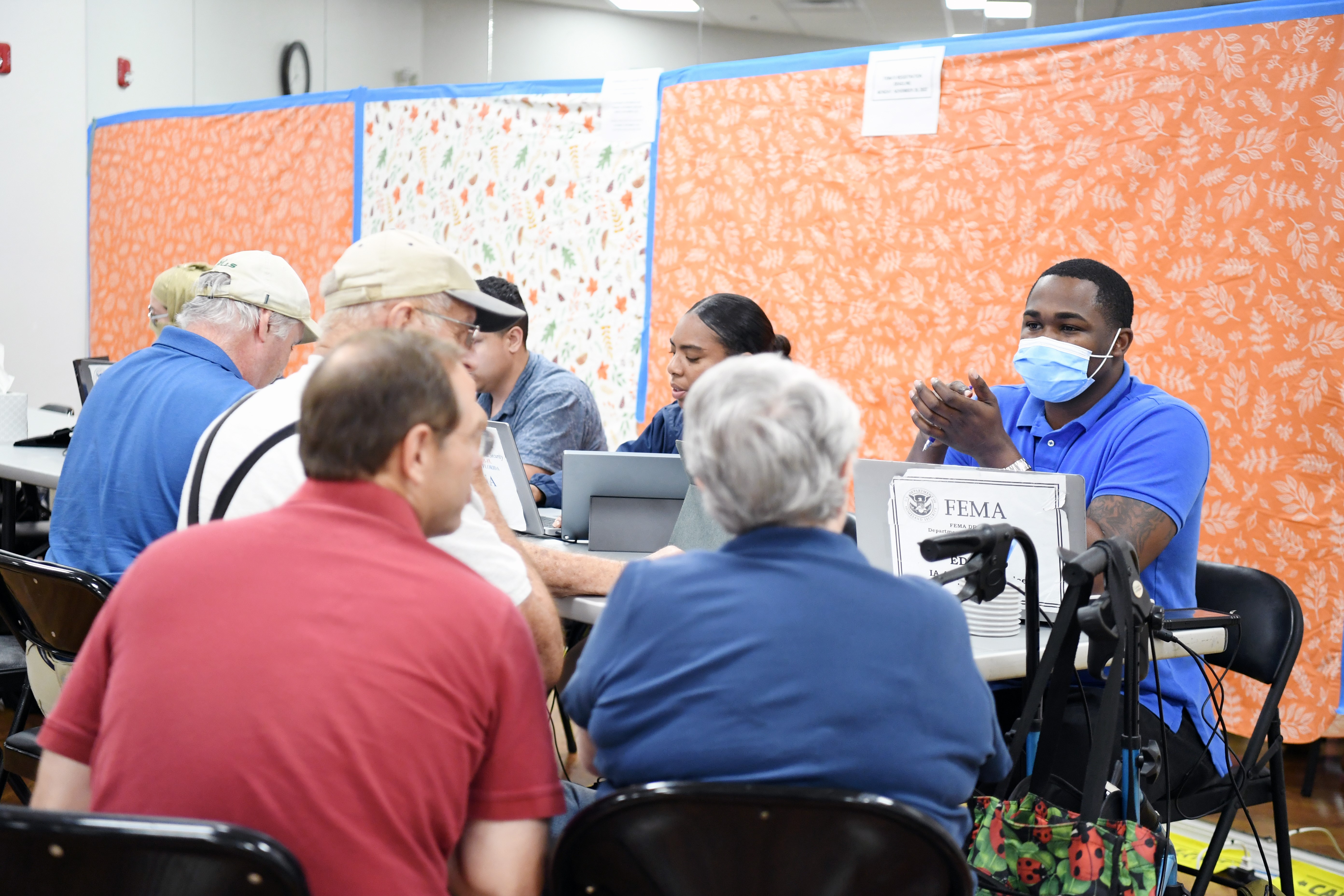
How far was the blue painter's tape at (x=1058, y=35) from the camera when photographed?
9.68 ft

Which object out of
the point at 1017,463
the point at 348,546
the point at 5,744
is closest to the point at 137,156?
the point at 5,744

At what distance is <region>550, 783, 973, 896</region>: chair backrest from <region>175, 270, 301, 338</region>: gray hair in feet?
5.45

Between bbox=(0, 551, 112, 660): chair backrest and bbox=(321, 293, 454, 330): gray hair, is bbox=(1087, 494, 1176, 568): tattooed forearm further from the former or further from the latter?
bbox=(0, 551, 112, 660): chair backrest

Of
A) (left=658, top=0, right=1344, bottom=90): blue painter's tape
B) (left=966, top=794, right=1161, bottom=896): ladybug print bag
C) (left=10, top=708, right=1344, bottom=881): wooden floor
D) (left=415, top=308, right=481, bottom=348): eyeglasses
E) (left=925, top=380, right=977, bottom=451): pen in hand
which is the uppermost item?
(left=658, top=0, right=1344, bottom=90): blue painter's tape

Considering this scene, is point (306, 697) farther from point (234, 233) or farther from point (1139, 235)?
point (234, 233)

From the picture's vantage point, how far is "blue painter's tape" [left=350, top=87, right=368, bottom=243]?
5355mm

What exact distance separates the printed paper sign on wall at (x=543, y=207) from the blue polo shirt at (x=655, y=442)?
138cm

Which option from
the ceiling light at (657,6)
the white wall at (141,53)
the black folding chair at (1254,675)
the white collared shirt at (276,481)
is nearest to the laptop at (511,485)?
the white collared shirt at (276,481)

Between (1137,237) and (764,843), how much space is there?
274 cm

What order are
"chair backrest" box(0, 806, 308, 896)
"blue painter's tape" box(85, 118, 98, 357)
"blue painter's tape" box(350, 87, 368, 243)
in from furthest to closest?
"blue painter's tape" box(85, 118, 98, 357), "blue painter's tape" box(350, 87, 368, 243), "chair backrest" box(0, 806, 308, 896)

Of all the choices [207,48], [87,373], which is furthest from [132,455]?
[207,48]

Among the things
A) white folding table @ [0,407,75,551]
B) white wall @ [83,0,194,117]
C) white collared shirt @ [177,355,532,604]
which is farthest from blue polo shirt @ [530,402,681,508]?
white wall @ [83,0,194,117]

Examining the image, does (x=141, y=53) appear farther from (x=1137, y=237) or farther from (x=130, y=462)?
(x=1137, y=237)

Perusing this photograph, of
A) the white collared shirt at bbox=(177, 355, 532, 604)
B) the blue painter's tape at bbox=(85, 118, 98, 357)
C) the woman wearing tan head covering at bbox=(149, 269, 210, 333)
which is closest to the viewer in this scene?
the white collared shirt at bbox=(177, 355, 532, 604)
